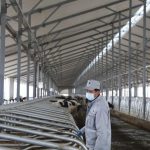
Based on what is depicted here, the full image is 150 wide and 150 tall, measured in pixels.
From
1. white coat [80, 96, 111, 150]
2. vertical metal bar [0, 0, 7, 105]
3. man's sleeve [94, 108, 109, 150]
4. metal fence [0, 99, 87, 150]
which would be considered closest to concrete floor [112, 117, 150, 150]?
vertical metal bar [0, 0, 7, 105]

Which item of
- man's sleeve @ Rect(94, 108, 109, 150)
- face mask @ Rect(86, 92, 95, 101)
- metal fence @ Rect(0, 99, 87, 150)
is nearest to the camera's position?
metal fence @ Rect(0, 99, 87, 150)

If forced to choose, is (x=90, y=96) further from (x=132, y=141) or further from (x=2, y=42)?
(x=132, y=141)

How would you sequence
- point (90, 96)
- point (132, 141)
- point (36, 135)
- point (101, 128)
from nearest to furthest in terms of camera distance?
point (36, 135)
point (101, 128)
point (90, 96)
point (132, 141)

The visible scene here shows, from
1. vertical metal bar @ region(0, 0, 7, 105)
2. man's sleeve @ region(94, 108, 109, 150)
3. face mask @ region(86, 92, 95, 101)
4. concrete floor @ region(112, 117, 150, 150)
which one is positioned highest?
vertical metal bar @ region(0, 0, 7, 105)

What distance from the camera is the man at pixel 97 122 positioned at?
203 inches

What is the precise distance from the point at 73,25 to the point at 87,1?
9.39 ft

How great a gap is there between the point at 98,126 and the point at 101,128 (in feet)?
0.17

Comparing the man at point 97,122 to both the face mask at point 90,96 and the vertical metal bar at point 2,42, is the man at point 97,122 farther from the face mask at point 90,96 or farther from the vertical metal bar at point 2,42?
the vertical metal bar at point 2,42

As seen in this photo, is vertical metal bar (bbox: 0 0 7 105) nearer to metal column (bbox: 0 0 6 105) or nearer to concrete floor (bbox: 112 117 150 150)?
metal column (bbox: 0 0 6 105)

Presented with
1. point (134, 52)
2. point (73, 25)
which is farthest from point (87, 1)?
point (134, 52)

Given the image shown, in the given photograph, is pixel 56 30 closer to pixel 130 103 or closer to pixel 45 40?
pixel 45 40

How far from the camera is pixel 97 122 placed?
17.2 feet

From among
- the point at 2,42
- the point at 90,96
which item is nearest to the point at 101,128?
the point at 90,96

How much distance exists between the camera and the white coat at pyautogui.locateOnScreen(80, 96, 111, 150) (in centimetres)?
516
